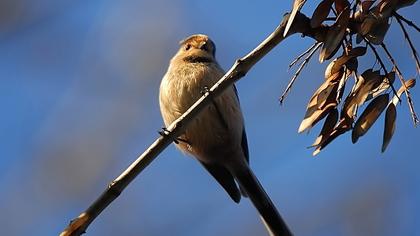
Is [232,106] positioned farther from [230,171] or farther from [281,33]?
[281,33]

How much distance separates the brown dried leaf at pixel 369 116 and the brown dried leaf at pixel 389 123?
2 cm

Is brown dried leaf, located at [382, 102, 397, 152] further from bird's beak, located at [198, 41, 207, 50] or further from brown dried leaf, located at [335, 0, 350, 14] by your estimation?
bird's beak, located at [198, 41, 207, 50]

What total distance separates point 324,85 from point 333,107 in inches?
2.7

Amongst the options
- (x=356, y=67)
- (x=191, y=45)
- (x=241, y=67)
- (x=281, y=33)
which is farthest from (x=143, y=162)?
(x=191, y=45)

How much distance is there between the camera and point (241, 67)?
1.82m

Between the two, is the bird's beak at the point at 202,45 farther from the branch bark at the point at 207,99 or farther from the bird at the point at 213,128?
the branch bark at the point at 207,99

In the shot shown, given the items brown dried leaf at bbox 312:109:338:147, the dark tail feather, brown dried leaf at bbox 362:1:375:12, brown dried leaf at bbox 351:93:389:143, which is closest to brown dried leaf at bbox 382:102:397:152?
brown dried leaf at bbox 351:93:389:143

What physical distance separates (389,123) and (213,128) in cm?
164

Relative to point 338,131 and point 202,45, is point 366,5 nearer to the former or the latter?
point 338,131

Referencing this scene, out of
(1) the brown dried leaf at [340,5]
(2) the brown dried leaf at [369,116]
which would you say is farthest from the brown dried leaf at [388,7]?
(2) the brown dried leaf at [369,116]

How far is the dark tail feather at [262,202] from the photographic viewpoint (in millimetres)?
2912

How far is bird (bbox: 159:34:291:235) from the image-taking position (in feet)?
10.8

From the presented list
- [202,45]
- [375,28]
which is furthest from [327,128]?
[202,45]

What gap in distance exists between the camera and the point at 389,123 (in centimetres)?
175
